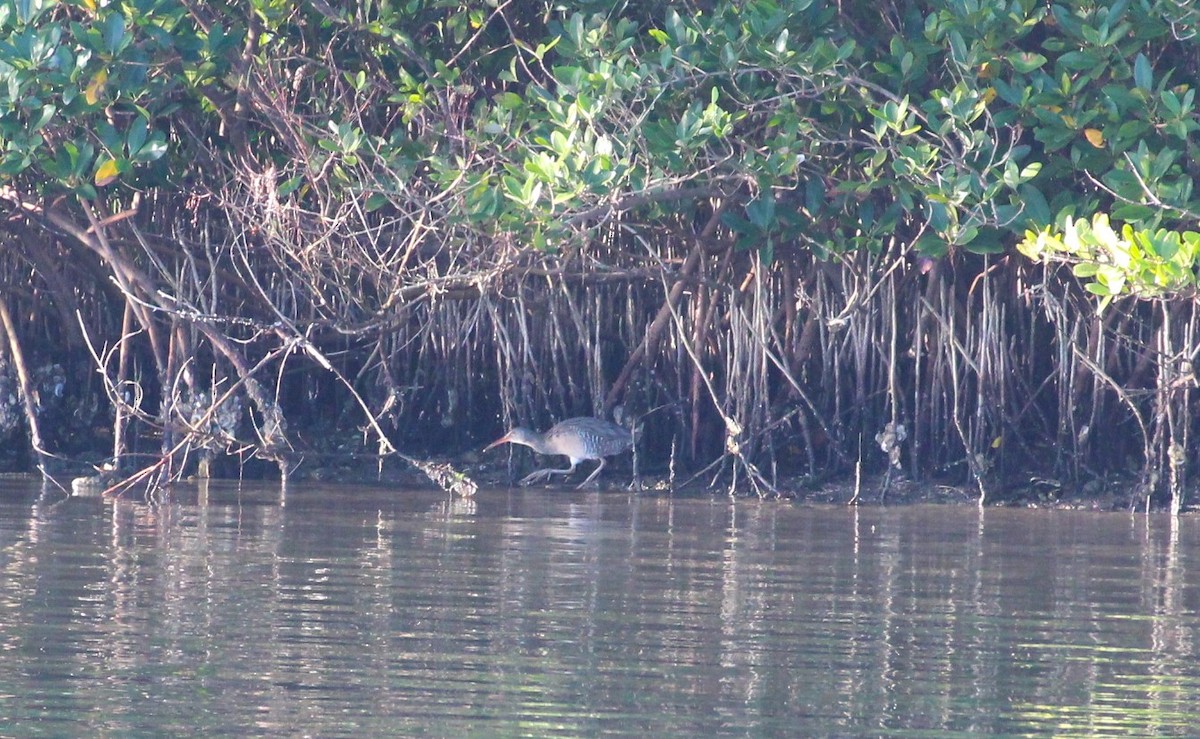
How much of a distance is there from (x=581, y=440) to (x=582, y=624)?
4.46 metres

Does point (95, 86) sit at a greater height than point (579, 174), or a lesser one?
greater

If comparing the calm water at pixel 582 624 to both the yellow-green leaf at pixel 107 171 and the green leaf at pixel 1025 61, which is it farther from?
the green leaf at pixel 1025 61

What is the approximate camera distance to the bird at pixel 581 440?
32.0 feet

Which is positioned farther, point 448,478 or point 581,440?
→ point 581,440

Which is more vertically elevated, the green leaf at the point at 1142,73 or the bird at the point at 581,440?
the green leaf at the point at 1142,73

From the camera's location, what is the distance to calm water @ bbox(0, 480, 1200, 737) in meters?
4.20

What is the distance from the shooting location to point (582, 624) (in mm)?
5348

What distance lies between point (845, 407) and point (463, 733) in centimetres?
614

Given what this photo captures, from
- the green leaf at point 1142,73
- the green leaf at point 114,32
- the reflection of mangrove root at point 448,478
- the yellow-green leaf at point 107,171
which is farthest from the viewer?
the reflection of mangrove root at point 448,478

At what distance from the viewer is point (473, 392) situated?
416 inches

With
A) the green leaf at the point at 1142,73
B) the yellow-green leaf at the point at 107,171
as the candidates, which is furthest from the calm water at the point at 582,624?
the green leaf at the point at 1142,73

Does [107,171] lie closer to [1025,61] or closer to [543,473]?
[543,473]

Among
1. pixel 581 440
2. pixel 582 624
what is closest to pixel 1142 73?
pixel 581 440

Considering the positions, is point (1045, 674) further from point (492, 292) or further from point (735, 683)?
point (492, 292)
